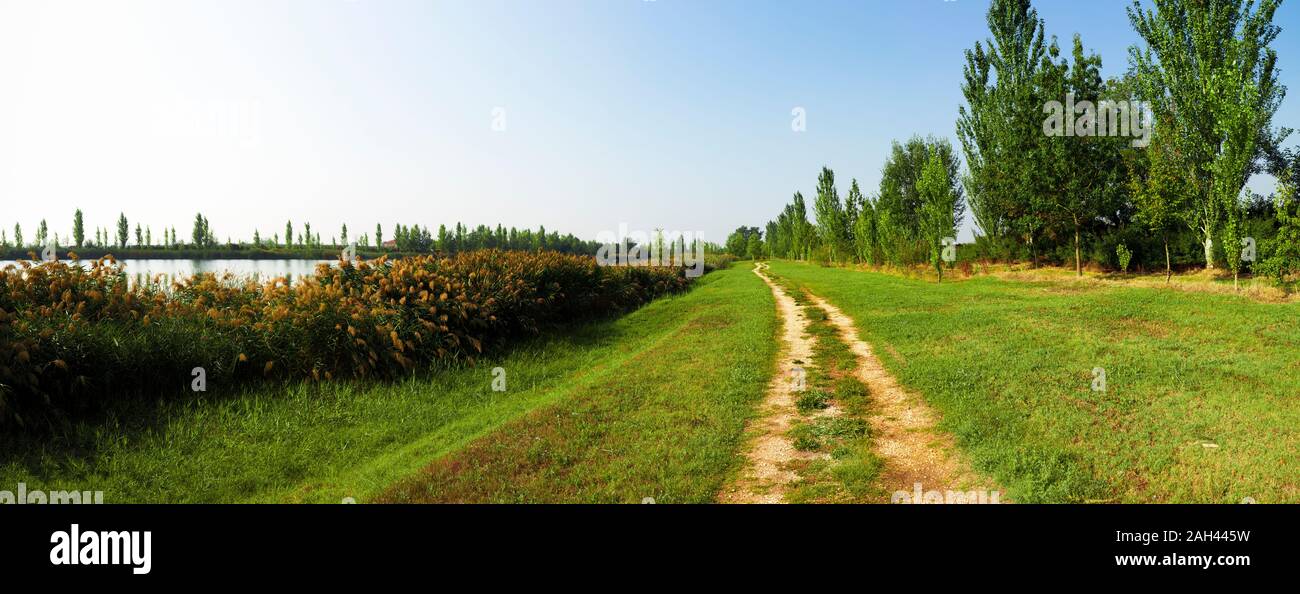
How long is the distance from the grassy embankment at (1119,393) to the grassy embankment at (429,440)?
2.55 metres

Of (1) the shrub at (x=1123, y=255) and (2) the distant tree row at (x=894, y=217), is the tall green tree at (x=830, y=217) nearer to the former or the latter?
(2) the distant tree row at (x=894, y=217)

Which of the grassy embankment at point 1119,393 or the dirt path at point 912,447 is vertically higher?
the grassy embankment at point 1119,393

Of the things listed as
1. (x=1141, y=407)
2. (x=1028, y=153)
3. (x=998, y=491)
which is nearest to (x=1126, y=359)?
(x=1141, y=407)

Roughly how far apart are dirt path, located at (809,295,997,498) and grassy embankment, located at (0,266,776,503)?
1440 millimetres

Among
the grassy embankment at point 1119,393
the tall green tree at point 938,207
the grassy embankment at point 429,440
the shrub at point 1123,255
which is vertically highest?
the tall green tree at point 938,207

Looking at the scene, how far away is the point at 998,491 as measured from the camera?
4707mm

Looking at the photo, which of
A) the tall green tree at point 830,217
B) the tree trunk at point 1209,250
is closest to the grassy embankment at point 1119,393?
the tree trunk at point 1209,250

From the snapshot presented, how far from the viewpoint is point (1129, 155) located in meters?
27.7

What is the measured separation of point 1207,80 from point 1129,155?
5619 mm

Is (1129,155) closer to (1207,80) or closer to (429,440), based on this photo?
(1207,80)

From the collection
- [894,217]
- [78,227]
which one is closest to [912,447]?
[894,217]

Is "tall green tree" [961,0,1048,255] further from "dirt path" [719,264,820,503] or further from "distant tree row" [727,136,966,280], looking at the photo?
"dirt path" [719,264,820,503]

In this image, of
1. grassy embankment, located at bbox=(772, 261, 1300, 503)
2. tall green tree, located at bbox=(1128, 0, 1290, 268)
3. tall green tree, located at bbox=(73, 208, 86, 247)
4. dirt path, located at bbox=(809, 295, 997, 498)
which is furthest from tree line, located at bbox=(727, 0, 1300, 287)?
tall green tree, located at bbox=(73, 208, 86, 247)

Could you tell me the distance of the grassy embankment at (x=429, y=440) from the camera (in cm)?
526
